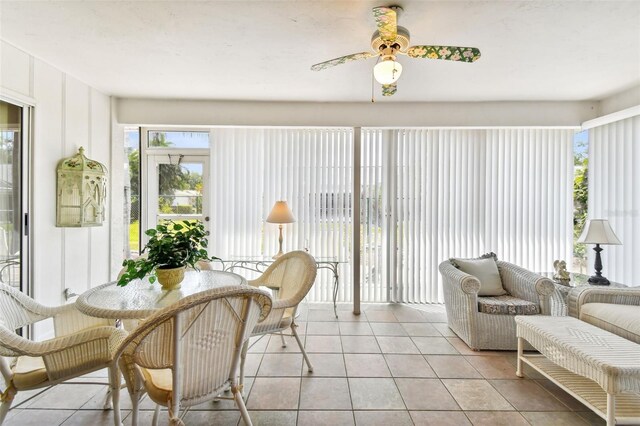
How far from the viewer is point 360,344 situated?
9.27ft

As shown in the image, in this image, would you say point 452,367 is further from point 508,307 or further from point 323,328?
point 323,328

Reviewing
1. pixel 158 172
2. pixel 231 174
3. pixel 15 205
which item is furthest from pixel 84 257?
pixel 231 174

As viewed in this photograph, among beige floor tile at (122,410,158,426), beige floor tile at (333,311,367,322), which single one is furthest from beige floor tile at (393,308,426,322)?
beige floor tile at (122,410,158,426)

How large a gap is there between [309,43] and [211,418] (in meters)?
2.66

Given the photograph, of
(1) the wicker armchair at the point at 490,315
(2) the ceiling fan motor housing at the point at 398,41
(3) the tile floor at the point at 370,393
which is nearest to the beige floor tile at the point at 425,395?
(3) the tile floor at the point at 370,393

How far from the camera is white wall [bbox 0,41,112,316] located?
2.52m

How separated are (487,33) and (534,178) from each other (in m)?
2.53

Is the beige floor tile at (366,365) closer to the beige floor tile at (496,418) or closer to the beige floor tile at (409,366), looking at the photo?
the beige floor tile at (409,366)

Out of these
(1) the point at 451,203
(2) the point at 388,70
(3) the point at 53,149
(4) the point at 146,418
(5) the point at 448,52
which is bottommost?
(4) the point at 146,418

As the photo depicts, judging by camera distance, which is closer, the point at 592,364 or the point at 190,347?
the point at 190,347

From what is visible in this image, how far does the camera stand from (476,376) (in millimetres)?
2287

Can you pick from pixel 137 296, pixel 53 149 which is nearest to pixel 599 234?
pixel 137 296

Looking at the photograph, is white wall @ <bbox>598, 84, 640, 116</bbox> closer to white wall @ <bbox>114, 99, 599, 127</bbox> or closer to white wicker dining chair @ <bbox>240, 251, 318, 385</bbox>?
white wall @ <bbox>114, 99, 599, 127</bbox>

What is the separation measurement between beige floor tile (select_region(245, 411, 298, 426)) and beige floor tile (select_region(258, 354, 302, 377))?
0.42 m
